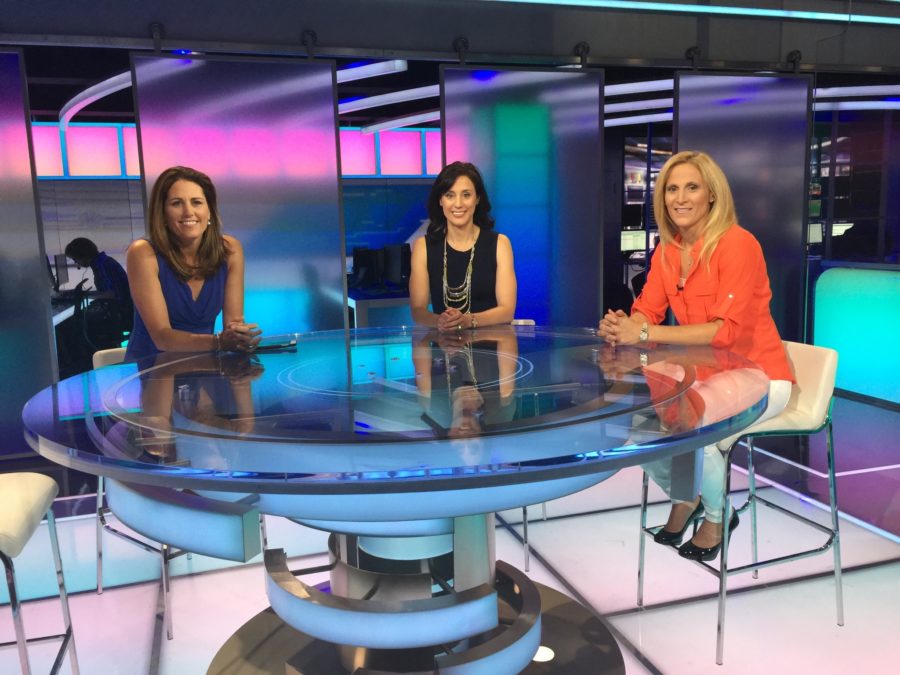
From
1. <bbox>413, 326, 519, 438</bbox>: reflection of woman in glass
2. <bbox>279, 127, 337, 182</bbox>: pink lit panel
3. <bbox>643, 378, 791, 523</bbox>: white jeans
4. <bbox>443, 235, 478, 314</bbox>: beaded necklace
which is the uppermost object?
<bbox>279, 127, 337, 182</bbox>: pink lit panel

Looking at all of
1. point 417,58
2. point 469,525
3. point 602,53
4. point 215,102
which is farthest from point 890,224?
point 469,525

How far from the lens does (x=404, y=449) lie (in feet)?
4.03

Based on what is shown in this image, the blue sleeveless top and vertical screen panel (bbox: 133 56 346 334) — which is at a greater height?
vertical screen panel (bbox: 133 56 346 334)

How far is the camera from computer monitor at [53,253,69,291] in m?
8.67

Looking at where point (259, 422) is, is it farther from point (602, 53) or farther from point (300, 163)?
point (602, 53)

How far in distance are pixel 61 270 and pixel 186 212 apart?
6.97m

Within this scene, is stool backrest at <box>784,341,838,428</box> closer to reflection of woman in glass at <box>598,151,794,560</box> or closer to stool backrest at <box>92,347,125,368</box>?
reflection of woman in glass at <box>598,151,794,560</box>

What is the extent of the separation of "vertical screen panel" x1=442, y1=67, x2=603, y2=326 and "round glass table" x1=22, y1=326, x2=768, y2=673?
273 cm

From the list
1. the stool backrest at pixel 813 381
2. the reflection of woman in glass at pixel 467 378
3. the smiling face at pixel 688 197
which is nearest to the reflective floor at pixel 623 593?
the stool backrest at pixel 813 381

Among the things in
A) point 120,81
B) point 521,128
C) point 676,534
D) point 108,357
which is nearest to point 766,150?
point 521,128

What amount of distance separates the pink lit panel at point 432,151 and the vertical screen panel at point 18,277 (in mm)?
5918

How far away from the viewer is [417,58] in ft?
15.0

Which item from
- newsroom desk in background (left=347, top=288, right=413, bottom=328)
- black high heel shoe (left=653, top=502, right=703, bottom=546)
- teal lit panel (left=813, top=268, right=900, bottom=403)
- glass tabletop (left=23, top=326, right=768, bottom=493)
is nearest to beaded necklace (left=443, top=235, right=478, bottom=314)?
glass tabletop (left=23, top=326, right=768, bottom=493)

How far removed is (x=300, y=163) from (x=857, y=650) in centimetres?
359
